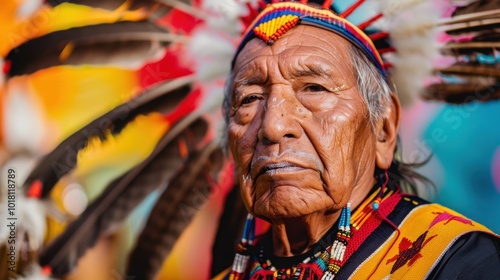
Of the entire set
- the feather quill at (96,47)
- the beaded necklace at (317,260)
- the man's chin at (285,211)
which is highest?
the feather quill at (96,47)

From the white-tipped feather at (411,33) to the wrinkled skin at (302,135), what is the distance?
29 centimetres

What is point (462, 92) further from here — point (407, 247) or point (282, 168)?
point (282, 168)

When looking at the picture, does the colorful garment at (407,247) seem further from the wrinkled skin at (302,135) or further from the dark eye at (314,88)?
the dark eye at (314,88)

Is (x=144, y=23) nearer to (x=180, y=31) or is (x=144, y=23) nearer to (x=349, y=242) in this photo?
(x=180, y=31)

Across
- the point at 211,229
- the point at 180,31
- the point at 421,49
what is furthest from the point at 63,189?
the point at 421,49

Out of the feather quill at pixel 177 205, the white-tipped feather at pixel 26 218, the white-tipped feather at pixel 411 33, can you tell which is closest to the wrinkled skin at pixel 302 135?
the white-tipped feather at pixel 411 33

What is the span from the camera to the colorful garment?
1.86m

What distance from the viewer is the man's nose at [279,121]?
209cm

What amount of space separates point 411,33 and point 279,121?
2.68 feet

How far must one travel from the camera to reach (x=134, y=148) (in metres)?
3.20

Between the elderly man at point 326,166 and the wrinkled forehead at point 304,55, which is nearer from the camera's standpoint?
the elderly man at point 326,166

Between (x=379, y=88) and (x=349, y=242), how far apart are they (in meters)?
0.60

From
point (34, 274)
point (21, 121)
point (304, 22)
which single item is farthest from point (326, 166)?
point (21, 121)

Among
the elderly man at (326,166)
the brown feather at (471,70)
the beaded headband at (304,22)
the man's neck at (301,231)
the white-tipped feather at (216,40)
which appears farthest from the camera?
the white-tipped feather at (216,40)
